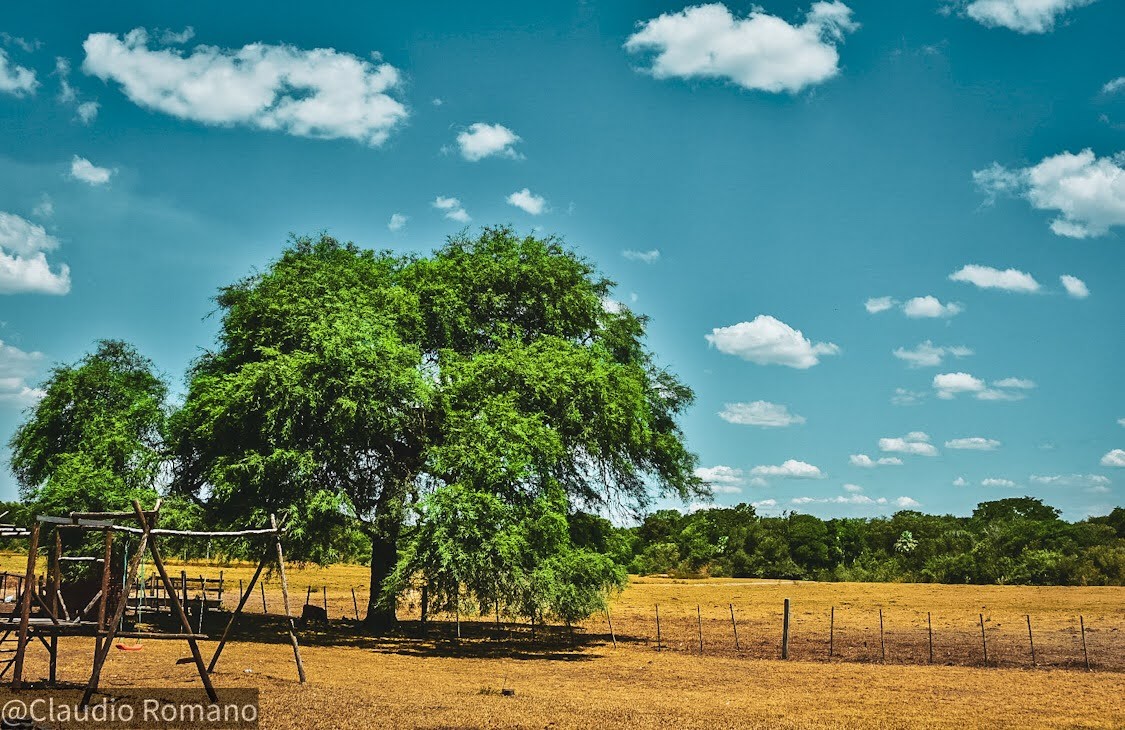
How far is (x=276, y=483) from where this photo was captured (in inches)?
1183

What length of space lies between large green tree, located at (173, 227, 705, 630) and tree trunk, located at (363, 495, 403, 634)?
0.29 feet

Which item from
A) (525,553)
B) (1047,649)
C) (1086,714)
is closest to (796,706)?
(1086,714)

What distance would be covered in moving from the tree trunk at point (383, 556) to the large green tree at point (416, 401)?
90 millimetres

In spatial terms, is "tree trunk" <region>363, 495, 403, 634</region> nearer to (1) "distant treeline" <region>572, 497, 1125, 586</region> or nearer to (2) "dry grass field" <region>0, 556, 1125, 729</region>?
(2) "dry grass field" <region>0, 556, 1125, 729</region>

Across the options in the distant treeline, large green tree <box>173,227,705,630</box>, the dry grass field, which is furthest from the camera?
the distant treeline

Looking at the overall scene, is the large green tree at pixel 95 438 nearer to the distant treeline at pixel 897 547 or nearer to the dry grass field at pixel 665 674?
the dry grass field at pixel 665 674

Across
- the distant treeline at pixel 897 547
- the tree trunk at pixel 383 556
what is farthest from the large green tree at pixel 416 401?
the distant treeline at pixel 897 547

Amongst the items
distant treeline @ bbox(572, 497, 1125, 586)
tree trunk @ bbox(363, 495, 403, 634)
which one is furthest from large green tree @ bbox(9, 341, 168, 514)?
distant treeline @ bbox(572, 497, 1125, 586)

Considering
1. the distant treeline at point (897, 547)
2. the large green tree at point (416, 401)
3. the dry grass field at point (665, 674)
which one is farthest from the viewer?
the distant treeline at point (897, 547)

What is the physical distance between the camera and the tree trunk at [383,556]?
3119 cm

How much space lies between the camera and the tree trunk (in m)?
31.2

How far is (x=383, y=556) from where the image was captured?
34.4 m

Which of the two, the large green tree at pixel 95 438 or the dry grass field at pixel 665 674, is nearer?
the dry grass field at pixel 665 674

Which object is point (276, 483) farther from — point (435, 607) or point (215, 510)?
point (435, 607)
